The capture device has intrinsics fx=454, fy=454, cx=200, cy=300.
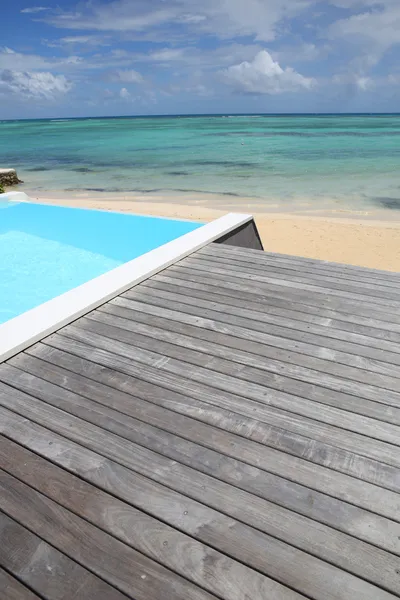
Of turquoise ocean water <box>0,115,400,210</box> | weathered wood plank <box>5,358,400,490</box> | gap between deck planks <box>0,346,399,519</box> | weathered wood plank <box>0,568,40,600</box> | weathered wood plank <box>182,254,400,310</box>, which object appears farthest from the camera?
turquoise ocean water <box>0,115,400,210</box>

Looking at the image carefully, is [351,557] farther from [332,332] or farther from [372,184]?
[372,184]

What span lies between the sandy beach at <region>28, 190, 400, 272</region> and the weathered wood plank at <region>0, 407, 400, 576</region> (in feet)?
20.8

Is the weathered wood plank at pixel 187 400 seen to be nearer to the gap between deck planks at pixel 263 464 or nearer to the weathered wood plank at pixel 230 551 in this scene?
the gap between deck planks at pixel 263 464

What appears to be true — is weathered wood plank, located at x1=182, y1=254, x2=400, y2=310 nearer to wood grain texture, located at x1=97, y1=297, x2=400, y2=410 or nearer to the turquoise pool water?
wood grain texture, located at x1=97, y1=297, x2=400, y2=410

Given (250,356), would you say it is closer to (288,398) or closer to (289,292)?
(288,398)

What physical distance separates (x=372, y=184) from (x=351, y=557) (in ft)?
56.9

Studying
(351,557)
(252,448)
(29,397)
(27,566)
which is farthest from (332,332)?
(27,566)

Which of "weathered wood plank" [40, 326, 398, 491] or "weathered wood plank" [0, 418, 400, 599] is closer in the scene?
"weathered wood plank" [0, 418, 400, 599]

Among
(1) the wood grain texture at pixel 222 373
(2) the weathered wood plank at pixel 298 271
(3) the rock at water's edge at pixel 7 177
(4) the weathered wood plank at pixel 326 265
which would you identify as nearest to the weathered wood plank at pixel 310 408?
(1) the wood grain texture at pixel 222 373

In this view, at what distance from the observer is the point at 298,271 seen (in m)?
3.90

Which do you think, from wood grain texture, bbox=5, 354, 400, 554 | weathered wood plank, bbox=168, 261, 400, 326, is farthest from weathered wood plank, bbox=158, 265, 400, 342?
wood grain texture, bbox=5, 354, 400, 554

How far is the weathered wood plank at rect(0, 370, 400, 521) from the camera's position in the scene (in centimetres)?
171

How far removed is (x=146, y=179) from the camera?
62.3ft

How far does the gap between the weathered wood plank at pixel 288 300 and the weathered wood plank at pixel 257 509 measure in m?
1.40
